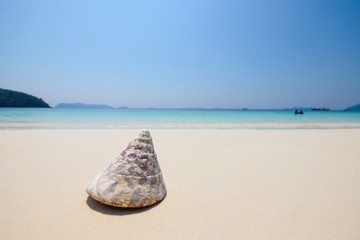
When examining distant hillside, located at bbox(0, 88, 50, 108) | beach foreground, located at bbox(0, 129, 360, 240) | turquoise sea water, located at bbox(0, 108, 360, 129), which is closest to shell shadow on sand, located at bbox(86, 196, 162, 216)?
beach foreground, located at bbox(0, 129, 360, 240)

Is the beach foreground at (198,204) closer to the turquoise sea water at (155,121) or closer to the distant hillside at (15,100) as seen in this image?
the turquoise sea water at (155,121)

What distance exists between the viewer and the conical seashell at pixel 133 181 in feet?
5.58

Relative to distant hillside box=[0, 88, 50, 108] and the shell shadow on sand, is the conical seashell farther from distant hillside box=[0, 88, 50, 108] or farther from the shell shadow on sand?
distant hillside box=[0, 88, 50, 108]

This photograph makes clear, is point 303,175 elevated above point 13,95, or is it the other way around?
point 13,95

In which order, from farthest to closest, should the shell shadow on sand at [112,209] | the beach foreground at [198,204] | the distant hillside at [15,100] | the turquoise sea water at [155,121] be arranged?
the distant hillside at [15,100]
the turquoise sea water at [155,121]
the shell shadow on sand at [112,209]
the beach foreground at [198,204]

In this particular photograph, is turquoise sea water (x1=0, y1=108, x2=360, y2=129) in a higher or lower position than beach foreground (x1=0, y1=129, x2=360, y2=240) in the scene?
higher

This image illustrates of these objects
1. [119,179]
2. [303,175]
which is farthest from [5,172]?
[303,175]

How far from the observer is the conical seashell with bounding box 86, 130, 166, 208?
1701mm

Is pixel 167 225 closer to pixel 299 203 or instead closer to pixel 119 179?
pixel 119 179

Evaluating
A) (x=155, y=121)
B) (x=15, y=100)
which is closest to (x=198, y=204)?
(x=155, y=121)

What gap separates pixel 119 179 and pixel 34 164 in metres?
2.38

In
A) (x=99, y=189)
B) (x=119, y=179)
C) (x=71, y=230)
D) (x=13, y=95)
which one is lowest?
(x=71, y=230)

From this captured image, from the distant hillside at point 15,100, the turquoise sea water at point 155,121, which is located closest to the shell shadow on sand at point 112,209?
the turquoise sea water at point 155,121

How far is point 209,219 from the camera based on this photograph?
64.9 inches
